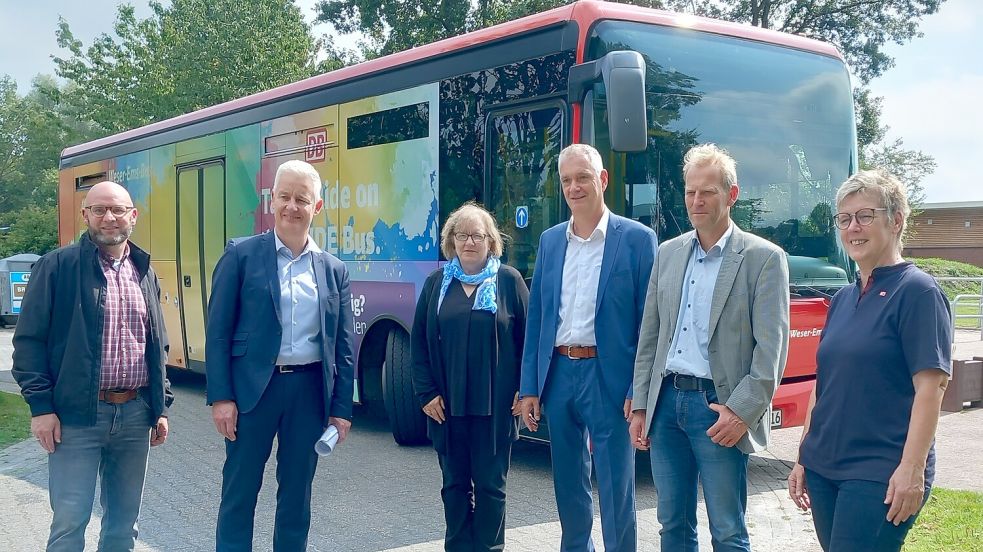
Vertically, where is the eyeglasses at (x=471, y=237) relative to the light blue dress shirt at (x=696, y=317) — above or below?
above

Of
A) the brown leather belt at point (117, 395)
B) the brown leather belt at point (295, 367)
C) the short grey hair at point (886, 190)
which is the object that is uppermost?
the short grey hair at point (886, 190)

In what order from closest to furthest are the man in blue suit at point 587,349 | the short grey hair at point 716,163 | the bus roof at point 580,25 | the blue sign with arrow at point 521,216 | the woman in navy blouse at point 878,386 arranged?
the woman in navy blouse at point 878,386
the short grey hair at point 716,163
the man in blue suit at point 587,349
the bus roof at point 580,25
the blue sign with arrow at point 521,216

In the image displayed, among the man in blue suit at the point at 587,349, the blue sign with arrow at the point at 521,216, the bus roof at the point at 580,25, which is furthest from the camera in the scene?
the blue sign with arrow at the point at 521,216

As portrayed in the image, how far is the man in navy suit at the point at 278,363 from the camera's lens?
3762mm

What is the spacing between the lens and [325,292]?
3934mm

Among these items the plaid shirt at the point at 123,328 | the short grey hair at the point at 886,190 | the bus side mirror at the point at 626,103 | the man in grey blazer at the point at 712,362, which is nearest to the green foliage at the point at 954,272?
the bus side mirror at the point at 626,103

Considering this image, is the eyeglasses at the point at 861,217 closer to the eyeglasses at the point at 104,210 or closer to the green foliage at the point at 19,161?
the eyeglasses at the point at 104,210

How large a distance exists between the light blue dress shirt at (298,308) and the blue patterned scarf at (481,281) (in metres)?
0.70

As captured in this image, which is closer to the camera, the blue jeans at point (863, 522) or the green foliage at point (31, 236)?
the blue jeans at point (863, 522)

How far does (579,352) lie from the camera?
3.94m

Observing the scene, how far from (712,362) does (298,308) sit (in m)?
1.77

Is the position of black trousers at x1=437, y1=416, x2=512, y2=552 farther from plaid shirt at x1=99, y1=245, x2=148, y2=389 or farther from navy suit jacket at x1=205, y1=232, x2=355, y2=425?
plaid shirt at x1=99, y1=245, x2=148, y2=389

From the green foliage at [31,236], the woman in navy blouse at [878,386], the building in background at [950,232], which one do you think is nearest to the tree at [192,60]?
the green foliage at [31,236]

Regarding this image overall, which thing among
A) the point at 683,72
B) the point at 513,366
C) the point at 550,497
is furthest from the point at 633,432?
the point at 683,72
